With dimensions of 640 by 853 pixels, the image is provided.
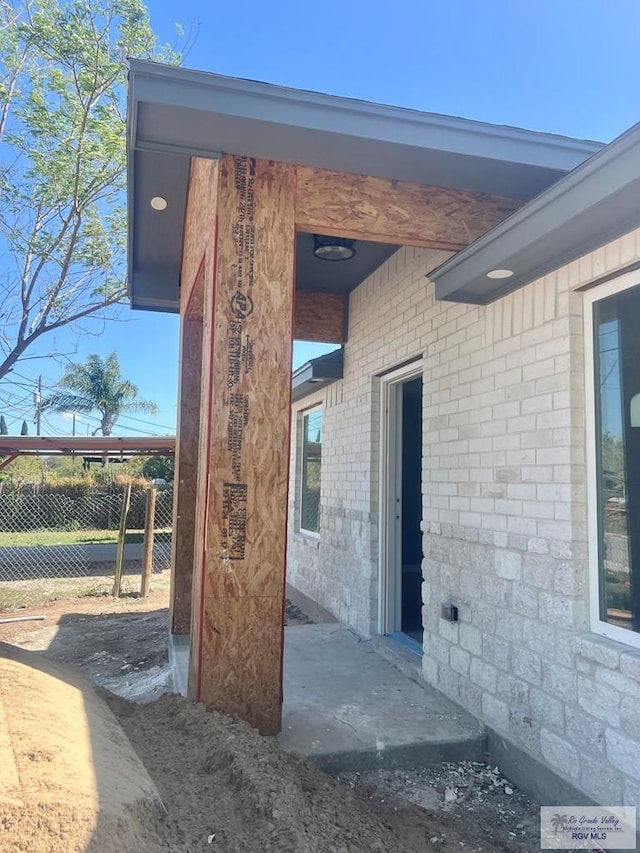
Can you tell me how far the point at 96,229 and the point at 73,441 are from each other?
4.37m

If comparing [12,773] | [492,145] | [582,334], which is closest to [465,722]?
[582,334]

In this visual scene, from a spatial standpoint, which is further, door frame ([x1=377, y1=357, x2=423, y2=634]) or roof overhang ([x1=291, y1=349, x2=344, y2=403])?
roof overhang ([x1=291, y1=349, x2=344, y2=403])

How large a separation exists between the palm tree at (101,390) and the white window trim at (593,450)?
1276 inches

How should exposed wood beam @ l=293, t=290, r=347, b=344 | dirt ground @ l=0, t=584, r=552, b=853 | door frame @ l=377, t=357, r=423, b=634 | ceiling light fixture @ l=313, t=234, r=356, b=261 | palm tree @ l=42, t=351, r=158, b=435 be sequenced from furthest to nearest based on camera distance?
palm tree @ l=42, t=351, r=158, b=435 → exposed wood beam @ l=293, t=290, r=347, b=344 → door frame @ l=377, t=357, r=423, b=634 → ceiling light fixture @ l=313, t=234, r=356, b=261 → dirt ground @ l=0, t=584, r=552, b=853

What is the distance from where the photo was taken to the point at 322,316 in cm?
706

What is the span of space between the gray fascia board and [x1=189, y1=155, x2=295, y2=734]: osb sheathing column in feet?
1.38

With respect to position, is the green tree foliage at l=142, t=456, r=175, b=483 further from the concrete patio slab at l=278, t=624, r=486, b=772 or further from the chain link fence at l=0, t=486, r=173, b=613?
the concrete patio slab at l=278, t=624, r=486, b=772

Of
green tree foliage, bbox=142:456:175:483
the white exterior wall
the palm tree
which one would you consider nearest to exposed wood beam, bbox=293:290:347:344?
the white exterior wall

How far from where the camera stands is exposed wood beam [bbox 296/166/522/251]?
379 centimetres

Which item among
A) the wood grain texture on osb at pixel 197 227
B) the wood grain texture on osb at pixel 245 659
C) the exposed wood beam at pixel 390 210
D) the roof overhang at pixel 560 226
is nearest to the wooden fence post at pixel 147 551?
the wood grain texture on osb at pixel 197 227

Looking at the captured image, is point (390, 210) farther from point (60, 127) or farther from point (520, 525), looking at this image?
point (60, 127)

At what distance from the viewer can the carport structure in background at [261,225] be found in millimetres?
3232

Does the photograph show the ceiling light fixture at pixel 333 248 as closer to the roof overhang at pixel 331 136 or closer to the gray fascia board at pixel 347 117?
the roof overhang at pixel 331 136

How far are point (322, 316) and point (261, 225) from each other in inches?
138
